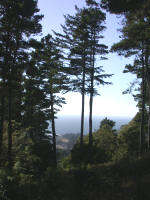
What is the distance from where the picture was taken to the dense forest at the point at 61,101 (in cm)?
667

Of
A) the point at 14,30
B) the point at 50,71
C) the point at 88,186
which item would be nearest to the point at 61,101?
the point at 50,71

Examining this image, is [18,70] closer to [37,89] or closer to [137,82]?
[37,89]

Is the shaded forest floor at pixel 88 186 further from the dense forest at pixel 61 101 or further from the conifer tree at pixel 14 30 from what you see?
the conifer tree at pixel 14 30

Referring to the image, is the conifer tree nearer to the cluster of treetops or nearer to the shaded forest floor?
the cluster of treetops

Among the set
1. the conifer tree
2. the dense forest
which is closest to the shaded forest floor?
the dense forest

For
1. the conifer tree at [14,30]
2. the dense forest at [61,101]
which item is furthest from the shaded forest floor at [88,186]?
the conifer tree at [14,30]

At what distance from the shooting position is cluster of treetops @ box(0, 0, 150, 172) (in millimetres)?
10656

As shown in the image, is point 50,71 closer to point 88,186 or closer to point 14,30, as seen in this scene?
point 14,30

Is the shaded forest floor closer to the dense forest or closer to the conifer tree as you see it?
the dense forest

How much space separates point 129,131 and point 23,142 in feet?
49.3

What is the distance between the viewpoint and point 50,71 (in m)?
16.8

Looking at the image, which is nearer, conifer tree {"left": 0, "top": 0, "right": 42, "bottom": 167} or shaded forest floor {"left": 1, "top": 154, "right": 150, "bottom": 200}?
shaded forest floor {"left": 1, "top": 154, "right": 150, "bottom": 200}

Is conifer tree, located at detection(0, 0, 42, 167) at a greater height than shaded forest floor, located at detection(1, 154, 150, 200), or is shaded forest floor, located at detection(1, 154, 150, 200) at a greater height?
conifer tree, located at detection(0, 0, 42, 167)

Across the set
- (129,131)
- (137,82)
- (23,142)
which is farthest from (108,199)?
(129,131)
